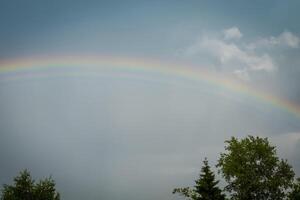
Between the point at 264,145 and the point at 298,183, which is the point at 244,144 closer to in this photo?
the point at 264,145

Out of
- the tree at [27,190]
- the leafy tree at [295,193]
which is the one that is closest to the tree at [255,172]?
the leafy tree at [295,193]

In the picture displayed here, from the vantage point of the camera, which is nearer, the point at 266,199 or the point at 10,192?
the point at 266,199

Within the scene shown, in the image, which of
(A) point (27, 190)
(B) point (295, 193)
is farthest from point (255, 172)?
(A) point (27, 190)

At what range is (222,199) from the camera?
148ft

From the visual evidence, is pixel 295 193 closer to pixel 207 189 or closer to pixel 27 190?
pixel 207 189

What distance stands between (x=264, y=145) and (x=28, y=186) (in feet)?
90.6

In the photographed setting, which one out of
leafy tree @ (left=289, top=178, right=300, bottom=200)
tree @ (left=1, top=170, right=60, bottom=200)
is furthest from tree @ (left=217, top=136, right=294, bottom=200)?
tree @ (left=1, top=170, right=60, bottom=200)

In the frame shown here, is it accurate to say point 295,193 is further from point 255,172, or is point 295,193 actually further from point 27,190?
point 27,190

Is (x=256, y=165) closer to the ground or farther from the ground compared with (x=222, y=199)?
farther from the ground

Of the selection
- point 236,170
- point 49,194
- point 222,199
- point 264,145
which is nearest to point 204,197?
point 222,199

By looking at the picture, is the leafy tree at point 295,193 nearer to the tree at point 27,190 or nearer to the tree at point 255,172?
the tree at point 255,172

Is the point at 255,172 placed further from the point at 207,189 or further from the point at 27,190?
the point at 27,190

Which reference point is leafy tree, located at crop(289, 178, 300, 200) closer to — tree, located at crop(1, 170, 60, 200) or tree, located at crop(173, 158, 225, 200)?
tree, located at crop(173, 158, 225, 200)

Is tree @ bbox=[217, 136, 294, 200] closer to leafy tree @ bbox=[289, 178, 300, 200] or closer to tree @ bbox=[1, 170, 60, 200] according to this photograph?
leafy tree @ bbox=[289, 178, 300, 200]
